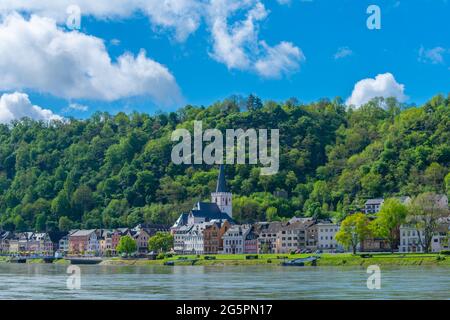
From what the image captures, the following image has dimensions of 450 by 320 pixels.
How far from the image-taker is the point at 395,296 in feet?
110

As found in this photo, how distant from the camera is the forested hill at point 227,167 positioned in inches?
5379

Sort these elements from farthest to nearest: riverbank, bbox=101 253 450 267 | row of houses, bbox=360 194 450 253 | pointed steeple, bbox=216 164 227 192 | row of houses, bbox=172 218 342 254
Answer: pointed steeple, bbox=216 164 227 192
row of houses, bbox=172 218 342 254
row of houses, bbox=360 194 450 253
riverbank, bbox=101 253 450 267

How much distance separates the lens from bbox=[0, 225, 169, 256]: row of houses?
132750 mm

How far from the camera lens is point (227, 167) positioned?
157750 millimetres

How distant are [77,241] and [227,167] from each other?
32.1 meters

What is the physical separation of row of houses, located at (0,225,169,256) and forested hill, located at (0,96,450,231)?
189 inches

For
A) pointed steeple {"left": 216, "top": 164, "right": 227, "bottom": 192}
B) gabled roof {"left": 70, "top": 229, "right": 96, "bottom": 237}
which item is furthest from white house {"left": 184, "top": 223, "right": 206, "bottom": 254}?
gabled roof {"left": 70, "top": 229, "right": 96, "bottom": 237}

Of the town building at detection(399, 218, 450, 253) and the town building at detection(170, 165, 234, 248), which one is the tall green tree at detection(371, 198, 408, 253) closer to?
the town building at detection(399, 218, 450, 253)

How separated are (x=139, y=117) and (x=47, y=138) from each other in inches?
873

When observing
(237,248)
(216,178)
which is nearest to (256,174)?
(216,178)

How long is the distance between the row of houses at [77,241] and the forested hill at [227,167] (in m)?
4.80

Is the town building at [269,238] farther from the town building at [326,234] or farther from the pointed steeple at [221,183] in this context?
the pointed steeple at [221,183]

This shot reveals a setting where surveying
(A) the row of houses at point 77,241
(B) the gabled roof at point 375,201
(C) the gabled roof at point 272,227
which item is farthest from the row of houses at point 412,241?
(A) the row of houses at point 77,241
